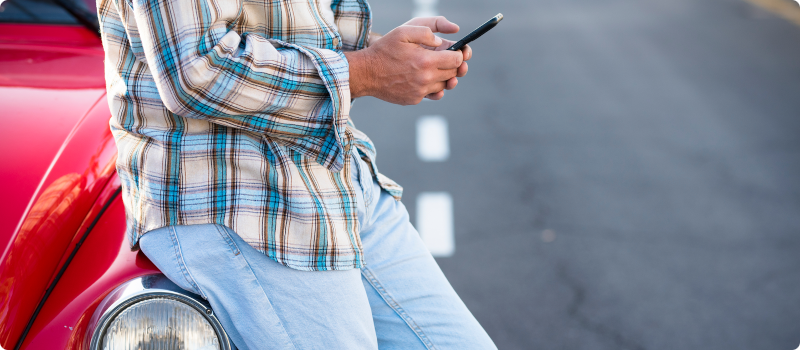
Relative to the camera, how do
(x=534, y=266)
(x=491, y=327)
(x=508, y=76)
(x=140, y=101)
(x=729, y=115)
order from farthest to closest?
1. (x=508, y=76)
2. (x=729, y=115)
3. (x=534, y=266)
4. (x=491, y=327)
5. (x=140, y=101)

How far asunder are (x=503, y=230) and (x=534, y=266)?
39 centimetres

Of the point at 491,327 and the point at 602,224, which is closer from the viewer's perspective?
the point at 491,327

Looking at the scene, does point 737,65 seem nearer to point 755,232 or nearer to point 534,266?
point 755,232

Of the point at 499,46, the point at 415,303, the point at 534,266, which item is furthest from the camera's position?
the point at 499,46

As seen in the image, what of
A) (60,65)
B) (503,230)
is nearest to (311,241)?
(60,65)

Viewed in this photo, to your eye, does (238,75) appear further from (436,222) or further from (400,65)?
(436,222)

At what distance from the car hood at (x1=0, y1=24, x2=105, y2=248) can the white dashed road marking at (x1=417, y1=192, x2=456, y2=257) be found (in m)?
2.11

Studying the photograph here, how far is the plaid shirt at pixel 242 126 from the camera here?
120 centimetres

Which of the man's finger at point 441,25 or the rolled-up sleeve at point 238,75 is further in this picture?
→ the man's finger at point 441,25

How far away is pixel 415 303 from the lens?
1.52 m

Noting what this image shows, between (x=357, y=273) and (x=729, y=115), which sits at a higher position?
(x=729, y=115)

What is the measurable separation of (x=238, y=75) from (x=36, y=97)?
0.76 meters

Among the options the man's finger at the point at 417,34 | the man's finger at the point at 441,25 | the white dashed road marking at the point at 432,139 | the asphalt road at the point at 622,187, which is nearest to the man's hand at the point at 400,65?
the man's finger at the point at 417,34

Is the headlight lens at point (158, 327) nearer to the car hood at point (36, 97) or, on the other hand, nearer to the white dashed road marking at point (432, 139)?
the car hood at point (36, 97)
